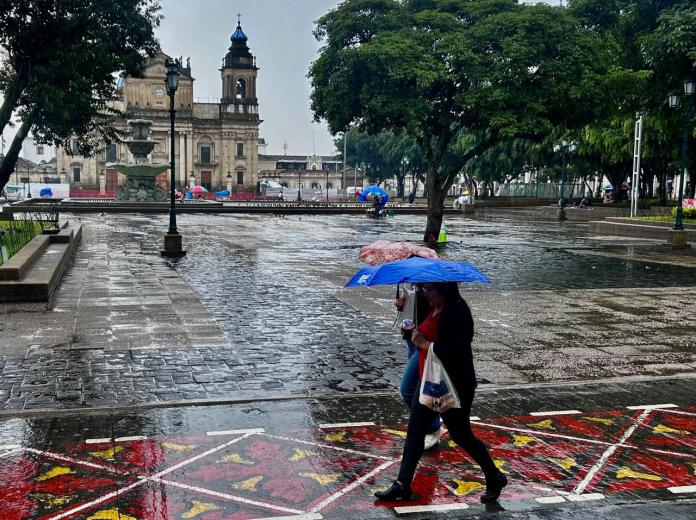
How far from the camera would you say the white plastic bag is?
5.09 m

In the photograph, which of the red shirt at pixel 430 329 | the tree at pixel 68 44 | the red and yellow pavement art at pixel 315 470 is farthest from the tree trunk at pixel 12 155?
the red shirt at pixel 430 329

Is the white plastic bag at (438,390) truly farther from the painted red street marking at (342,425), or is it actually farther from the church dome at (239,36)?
the church dome at (239,36)

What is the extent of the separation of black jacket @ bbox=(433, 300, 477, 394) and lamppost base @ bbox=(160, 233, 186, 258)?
1644 centimetres

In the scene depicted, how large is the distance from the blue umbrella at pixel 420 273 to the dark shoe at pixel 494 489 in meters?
1.42

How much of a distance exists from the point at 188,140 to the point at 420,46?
78577mm

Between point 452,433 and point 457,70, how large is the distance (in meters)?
21.0

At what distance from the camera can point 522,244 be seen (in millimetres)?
27359

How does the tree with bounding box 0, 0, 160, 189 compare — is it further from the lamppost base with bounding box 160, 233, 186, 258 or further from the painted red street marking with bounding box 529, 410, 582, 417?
the painted red street marking with bounding box 529, 410, 582, 417

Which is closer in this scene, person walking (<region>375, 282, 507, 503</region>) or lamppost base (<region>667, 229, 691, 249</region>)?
person walking (<region>375, 282, 507, 503</region>)

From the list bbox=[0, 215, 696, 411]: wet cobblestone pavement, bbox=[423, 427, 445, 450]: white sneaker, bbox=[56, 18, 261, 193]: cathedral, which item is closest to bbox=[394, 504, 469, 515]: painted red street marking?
bbox=[423, 427, 445, 450]: white sneaker

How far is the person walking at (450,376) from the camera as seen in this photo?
16.8ft

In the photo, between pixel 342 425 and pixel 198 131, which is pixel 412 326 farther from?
pixel 198 131

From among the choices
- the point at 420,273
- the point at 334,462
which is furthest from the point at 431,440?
the point at 420,273

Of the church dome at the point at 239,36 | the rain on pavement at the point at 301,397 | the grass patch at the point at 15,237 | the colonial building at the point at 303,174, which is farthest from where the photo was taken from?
the colonial building at the point at 303,174
